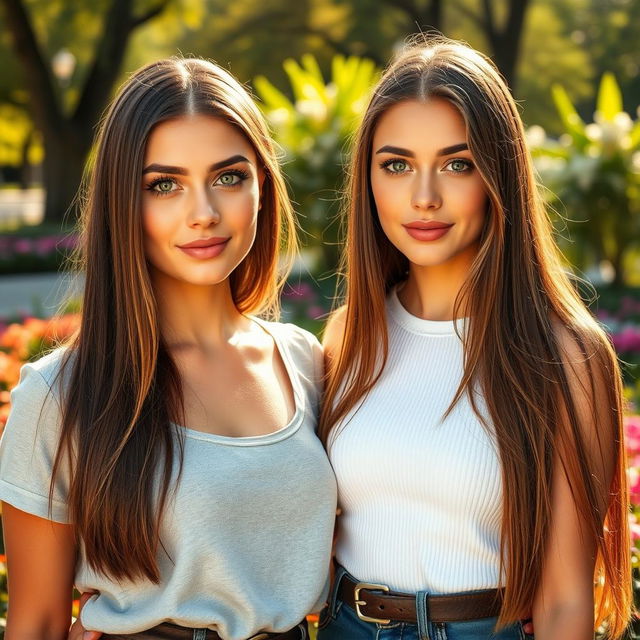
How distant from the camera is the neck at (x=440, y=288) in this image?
9.68 feet

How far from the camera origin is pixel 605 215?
9.43 m

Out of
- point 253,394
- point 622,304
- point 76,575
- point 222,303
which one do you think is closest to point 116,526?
point 76,575

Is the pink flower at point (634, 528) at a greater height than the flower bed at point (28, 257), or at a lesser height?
lesser

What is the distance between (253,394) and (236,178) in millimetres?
577

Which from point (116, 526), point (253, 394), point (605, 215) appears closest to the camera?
point (116, 526)

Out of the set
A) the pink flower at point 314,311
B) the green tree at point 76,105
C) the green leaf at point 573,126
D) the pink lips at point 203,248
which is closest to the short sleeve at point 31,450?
the pink lips at point 203,248

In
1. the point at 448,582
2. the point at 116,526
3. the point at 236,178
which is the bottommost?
the point at 448,582

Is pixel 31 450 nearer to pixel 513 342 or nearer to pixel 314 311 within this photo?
pixel 513 342

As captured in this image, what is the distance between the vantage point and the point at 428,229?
2.80 metres

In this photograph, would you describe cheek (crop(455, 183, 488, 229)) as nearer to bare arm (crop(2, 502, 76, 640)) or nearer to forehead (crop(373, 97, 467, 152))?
forehead (crop(373, 97, 467, 152))

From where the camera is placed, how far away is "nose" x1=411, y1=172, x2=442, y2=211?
2.75 metres

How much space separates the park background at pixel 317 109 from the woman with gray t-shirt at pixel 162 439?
359 millimetres

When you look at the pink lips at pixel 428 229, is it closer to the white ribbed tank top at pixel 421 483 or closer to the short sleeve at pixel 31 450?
the white ribbed tank top at pixel 421 483

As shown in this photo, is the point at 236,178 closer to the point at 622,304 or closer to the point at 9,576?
the point at 9,576
